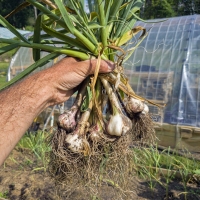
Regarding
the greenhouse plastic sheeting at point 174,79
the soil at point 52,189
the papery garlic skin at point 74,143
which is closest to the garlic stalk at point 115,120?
the papery garlic skin at point 74,143

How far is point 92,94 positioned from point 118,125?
16cm

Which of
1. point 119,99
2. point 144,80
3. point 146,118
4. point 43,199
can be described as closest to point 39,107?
point 119,99

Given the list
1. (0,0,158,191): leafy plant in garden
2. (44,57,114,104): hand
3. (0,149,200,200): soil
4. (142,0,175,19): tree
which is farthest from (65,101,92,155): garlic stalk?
(142,0,175,19): tree

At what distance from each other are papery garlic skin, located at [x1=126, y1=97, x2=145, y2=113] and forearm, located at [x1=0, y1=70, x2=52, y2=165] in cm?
32

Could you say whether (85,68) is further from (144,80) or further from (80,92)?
(144,80)

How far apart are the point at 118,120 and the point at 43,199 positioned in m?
1.40

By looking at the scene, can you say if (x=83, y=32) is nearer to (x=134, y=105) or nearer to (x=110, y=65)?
(x=110, y=65)

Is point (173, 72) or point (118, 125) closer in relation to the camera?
point (118, 125)

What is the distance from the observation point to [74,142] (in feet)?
3.85

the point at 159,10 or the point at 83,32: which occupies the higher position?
the point at 83,32

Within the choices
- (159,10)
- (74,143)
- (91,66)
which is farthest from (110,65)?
(159,10)

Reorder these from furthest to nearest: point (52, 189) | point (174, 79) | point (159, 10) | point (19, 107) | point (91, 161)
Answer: point (159, 10), point (174, 79), point (52, 189), point (91, 161), point (19, 107)

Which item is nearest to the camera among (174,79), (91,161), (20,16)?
(91,161)

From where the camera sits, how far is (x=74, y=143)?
117cm
